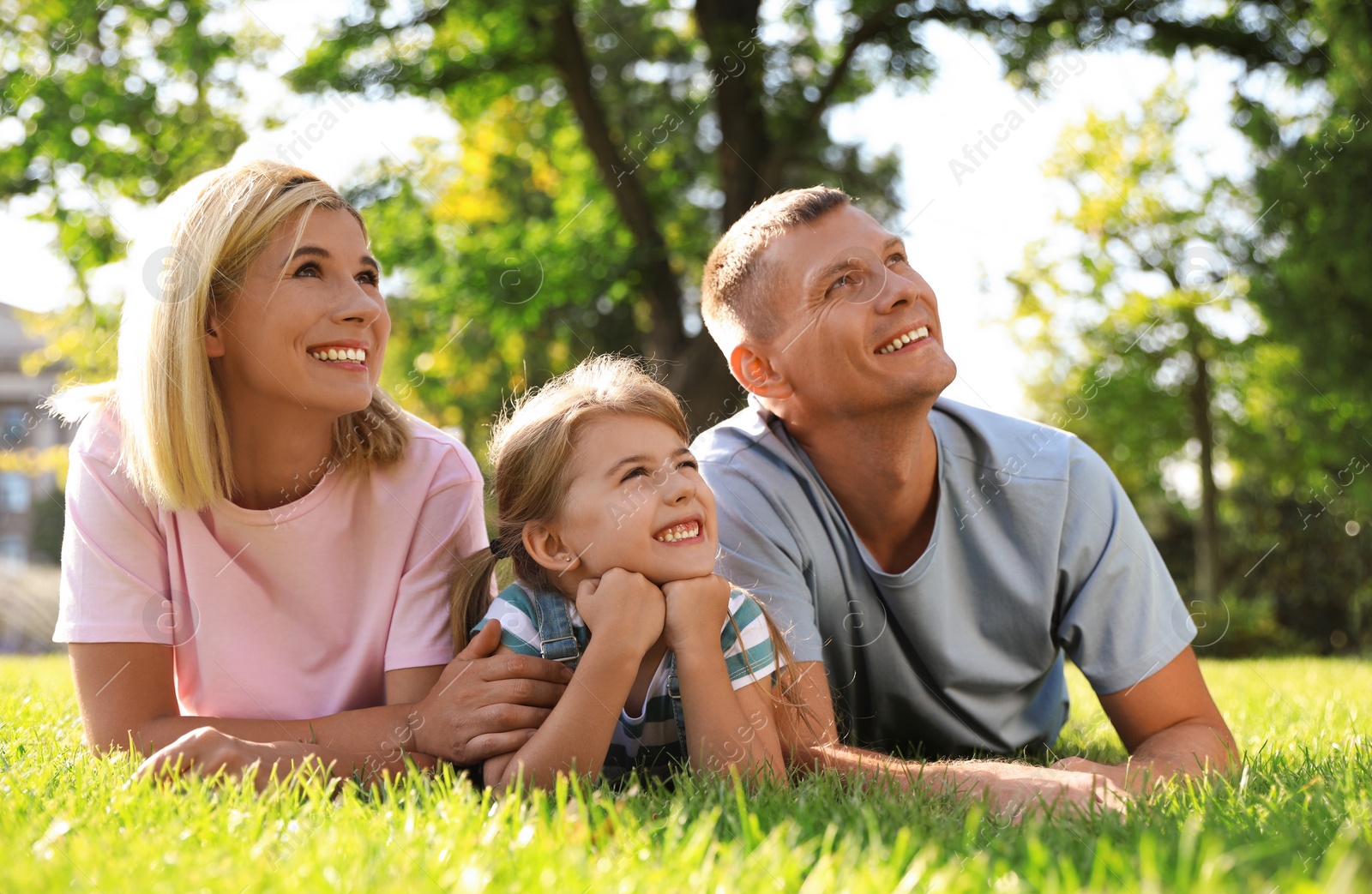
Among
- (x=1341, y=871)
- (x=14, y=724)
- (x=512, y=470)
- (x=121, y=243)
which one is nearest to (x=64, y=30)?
(x=121, y=243)

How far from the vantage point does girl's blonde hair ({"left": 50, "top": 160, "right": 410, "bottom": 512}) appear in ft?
9.93

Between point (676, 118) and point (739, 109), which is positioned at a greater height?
point (676, 118)

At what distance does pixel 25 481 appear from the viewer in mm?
38312

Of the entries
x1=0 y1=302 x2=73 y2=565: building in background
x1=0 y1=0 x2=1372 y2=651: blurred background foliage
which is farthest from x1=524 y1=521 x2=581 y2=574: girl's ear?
x1=0 y1=302 x2=73 y2=565: building in background

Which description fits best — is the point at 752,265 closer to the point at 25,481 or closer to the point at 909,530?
the point at 909,530

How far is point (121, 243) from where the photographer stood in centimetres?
1285

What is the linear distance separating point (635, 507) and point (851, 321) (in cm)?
98

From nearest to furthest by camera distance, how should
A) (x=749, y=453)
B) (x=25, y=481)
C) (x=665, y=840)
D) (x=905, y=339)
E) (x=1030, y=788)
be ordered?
(x=665, y=840) → (x=1030, y=788) → (x=905, y=339) → (x=749, y=453) → (x=25, y=481)

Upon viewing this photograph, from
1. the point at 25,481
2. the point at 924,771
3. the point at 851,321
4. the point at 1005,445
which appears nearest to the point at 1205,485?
the point at 1005,445

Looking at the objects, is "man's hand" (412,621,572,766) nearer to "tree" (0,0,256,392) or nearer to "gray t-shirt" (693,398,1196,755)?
"gray t-shirt" (693,398,1196,755)

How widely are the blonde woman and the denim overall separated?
0.09 m

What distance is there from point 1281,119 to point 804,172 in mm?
6571

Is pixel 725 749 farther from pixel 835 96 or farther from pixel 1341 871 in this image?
pixel 835 96

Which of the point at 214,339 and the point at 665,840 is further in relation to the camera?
the point at 214,339
